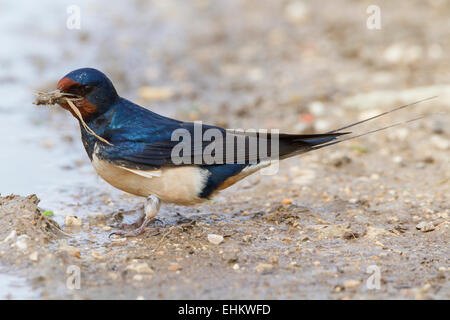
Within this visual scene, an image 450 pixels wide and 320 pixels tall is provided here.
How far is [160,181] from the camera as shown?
473cm

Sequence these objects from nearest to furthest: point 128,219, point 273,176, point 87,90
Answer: point 87,90 < point 128,219 < point 273,176

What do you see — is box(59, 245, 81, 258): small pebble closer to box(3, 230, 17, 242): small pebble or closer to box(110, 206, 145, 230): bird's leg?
box(3, 230, 17, 242): small pebble

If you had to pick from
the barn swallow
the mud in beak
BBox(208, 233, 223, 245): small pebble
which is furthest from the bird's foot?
the mud in beak

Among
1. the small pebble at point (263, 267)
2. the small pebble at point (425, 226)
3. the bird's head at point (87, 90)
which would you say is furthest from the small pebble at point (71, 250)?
the small pebble at point (425, 226)

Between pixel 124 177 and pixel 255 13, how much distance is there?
649 centimetres

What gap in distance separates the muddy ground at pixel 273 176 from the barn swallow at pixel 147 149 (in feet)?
0.99

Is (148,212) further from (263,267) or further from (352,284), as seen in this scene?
(352,284)

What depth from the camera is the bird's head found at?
4.66 m

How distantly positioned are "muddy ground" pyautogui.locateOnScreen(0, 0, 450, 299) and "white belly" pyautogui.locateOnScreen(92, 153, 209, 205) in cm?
26

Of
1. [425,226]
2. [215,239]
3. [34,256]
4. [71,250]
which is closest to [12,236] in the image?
[34,256]

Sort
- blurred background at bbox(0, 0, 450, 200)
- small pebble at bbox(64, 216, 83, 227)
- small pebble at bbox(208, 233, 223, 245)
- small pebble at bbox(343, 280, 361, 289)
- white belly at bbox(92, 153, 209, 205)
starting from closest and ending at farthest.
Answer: small pebble at bbox(343, 280, 361, 289)
small pebble at bbox(208, 233, 223, 245)
white belly at bbox(92, 153, 209, 205)
small pebble at bbox(64, 216, 83, 227)
blurred background at bbox(0, 0, 450, 200)

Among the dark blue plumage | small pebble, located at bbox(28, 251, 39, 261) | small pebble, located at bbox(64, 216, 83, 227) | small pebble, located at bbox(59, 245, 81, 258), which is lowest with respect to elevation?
small pebble, located at bbox(28, 251, 39, 261)

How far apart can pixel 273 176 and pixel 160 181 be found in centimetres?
163

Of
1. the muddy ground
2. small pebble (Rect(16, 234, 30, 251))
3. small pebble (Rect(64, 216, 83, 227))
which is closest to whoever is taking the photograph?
the muddy ground
